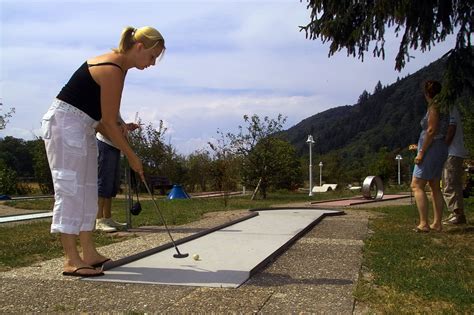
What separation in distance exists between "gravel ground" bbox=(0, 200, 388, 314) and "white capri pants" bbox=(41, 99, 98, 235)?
1.52ft

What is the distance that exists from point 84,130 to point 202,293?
4.92ft

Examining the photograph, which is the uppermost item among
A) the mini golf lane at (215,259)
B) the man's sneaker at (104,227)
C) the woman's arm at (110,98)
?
the woman's arm at (110,98)

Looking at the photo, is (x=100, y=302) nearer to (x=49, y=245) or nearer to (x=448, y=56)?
(x=49, y=245)

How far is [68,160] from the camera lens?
3.62 metres

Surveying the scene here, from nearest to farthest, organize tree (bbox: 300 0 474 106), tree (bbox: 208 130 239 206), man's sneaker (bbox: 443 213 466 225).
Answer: tree (bbox: 300 0 474 106) < man's sneaker (bbox: 443 213 466 225) < tree (bbox: 208 130 239 206)

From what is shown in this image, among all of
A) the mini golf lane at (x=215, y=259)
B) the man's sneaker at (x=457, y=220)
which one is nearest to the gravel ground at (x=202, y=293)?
the mini golf lane at (x=215, y=259)

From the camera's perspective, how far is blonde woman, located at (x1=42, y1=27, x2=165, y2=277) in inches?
143

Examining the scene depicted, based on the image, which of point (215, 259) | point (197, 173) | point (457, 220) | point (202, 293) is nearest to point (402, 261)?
point (215, 259)

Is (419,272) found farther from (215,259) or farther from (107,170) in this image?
(107,170)

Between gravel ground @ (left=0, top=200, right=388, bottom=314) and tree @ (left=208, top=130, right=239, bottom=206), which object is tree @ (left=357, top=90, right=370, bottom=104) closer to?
tree @ (left=208, top=130, right=239, bottom=206)

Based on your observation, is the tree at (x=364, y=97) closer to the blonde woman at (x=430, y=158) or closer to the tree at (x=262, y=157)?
the tree at (x=262, y=157)

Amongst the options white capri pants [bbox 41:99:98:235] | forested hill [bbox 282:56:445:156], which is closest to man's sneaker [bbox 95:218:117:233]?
white capri pants [bbox 41:99:98:235]

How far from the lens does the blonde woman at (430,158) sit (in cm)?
617

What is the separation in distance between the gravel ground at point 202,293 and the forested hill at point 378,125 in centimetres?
7942
